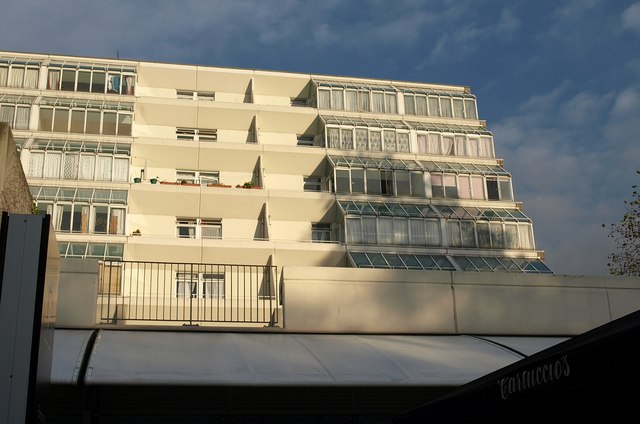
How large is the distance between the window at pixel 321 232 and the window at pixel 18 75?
57.7 ft

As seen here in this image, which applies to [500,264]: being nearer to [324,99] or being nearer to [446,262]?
[446,262]

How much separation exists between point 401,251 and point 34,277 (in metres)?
37.1

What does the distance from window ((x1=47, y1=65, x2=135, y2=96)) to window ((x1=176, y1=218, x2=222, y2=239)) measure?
28.2ft

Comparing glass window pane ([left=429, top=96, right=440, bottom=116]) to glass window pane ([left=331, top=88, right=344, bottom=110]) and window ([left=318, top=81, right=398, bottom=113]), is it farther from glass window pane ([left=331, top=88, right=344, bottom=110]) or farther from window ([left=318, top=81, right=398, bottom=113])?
glass window pane ([left=331, top=88, right=344, bottom=110])

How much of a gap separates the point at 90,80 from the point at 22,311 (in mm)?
41761

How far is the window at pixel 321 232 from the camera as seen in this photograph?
42809 mm

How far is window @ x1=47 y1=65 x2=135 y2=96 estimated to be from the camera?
44.0 m

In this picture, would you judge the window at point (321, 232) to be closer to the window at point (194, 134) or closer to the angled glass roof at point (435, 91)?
the window at point (194, 134)

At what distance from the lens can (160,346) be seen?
477 inches

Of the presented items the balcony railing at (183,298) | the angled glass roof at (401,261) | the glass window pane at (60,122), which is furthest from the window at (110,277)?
the angled glass roof at (401,261)

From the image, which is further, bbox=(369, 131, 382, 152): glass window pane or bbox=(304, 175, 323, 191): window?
bbox=(369, 131, 382, 152): glass window pane

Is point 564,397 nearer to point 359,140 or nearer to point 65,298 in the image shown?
point 65,298

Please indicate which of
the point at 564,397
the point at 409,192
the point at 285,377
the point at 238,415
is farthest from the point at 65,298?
the point at 409,192

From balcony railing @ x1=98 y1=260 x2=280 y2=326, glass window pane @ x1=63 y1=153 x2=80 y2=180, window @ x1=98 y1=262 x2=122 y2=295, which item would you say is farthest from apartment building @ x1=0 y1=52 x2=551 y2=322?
window @ x1=98 y1=262 x2=122 y2=295
